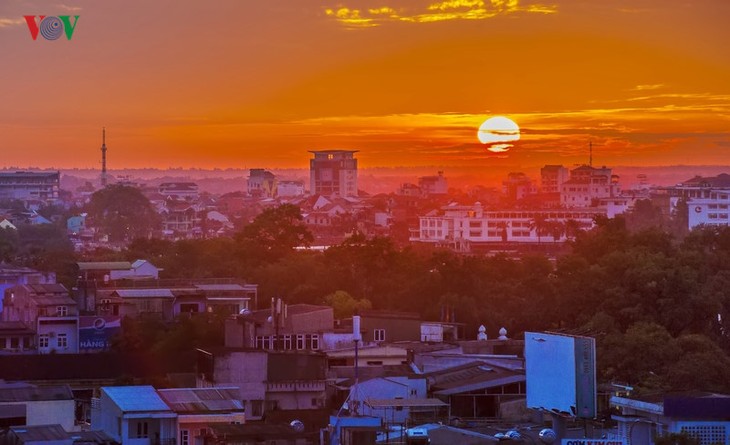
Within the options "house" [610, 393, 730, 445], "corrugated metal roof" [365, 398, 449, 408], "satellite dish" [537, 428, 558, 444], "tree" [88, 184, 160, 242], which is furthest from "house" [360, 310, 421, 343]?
"tree" [88, 184, 160, 242]

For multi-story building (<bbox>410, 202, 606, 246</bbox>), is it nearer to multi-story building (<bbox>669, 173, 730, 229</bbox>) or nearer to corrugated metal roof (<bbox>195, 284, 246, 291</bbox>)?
multi-story building (<bbox>669, 173, 730, 229</bbox>)

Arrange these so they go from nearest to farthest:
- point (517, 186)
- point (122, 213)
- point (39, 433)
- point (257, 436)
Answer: point (257, 436) < point (39, 433) < point (122, 213) < point (517, 186)

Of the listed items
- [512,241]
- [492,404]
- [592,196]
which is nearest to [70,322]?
[492,404]

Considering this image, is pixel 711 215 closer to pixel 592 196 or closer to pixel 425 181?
pixel 592 196

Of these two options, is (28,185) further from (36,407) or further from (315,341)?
(36,407)

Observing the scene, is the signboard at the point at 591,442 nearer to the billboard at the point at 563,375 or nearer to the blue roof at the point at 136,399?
the billboard at the point at 563,375

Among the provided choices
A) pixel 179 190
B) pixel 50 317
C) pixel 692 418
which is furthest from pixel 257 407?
pixel 179 190
